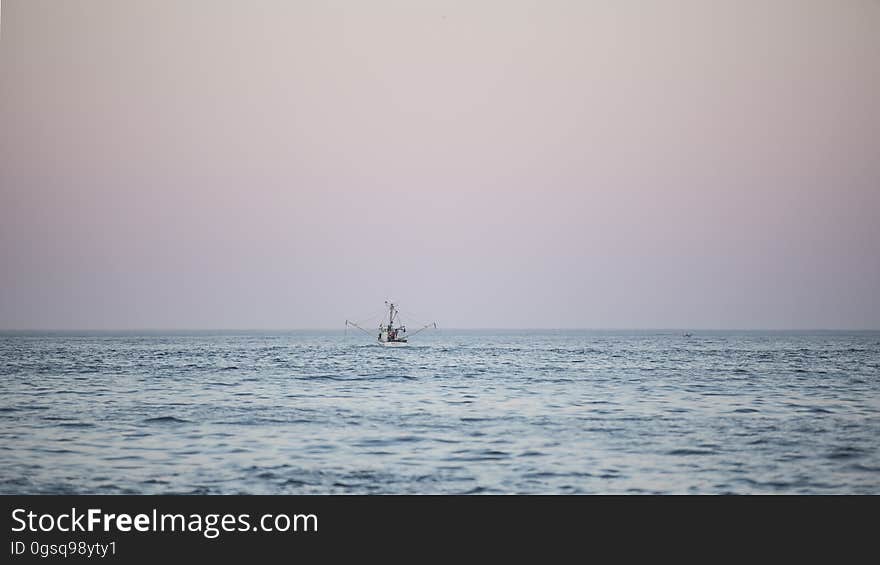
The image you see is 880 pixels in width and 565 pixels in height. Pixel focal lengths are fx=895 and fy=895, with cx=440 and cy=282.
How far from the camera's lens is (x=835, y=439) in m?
19.2

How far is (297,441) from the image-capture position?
18.9 m
